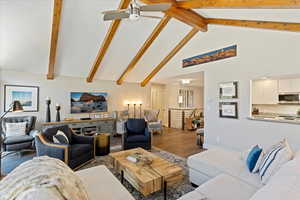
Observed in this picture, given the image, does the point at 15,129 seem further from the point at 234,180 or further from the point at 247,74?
the point at 247,74

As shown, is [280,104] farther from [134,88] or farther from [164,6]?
[134,88]

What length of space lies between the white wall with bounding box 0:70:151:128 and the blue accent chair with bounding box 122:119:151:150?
245 centimetres

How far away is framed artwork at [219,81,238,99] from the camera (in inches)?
150

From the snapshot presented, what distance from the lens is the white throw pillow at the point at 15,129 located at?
381 cm

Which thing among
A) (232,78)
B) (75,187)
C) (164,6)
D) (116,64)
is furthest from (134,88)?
(75,187)

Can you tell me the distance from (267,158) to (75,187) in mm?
2056

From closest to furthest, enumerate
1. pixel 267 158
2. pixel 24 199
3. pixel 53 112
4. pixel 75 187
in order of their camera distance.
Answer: pixel 24 199, pixel 75 187, pixel 267 158, pixel 53 112

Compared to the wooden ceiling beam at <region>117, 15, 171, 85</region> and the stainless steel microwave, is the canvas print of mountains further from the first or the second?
the stainless steel microwave

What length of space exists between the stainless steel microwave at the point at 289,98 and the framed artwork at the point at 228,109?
210 centimetres

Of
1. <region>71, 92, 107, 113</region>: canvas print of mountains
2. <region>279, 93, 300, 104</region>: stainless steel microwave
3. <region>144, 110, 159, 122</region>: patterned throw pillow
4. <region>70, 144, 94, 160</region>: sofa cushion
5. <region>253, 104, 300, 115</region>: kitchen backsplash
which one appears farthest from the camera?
<region>144, 110, 159, 122</region>: patterned throw pillow

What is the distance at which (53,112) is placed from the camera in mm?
5258

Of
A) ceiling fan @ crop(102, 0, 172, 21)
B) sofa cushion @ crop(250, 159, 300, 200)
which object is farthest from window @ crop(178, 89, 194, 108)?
Result: sofa cushion @ crop(250, 159, 300, 200)

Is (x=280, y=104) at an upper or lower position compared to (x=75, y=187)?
upper

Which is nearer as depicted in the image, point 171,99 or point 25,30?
point 25,30
